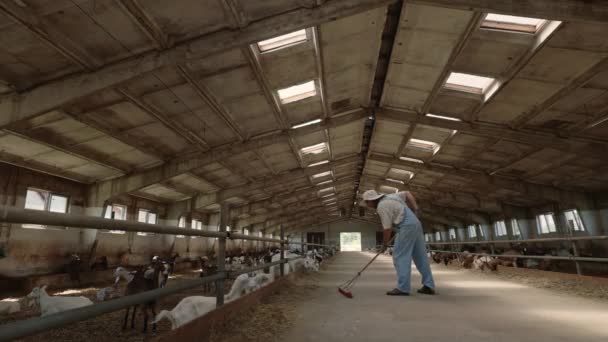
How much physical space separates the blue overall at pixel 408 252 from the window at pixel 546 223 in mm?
18919

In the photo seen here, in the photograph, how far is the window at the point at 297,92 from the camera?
10.1 metres

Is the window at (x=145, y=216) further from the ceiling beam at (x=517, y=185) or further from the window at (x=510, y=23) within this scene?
the window at (x=510, y=23)

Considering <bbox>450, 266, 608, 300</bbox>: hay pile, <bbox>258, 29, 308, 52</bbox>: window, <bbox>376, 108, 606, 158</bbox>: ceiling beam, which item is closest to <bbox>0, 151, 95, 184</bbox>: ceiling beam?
<bbox>258, 29, 308, 52</bbox>: window

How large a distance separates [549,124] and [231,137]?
951 centimetres

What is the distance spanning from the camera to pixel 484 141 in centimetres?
1288

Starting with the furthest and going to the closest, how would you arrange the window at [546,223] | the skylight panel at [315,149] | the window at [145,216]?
1. the window at [546,223]
2. the window at [145,216]
3. the skylight panel at [315,149]

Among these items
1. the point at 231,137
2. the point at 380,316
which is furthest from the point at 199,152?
the point at 380,316

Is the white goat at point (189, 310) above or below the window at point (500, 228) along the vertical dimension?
below

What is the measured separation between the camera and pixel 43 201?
40.0 feet

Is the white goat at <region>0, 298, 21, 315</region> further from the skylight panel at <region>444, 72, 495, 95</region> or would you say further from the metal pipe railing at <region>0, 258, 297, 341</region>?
the skylight panel at <region>444, 72, 495, 95</region>

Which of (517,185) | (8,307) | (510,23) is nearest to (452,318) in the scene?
(510,23)

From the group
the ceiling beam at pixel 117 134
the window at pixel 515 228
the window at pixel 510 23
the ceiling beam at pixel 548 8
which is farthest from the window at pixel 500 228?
the ceiling beam at pixel 117 134

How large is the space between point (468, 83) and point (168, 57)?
7.34 meters

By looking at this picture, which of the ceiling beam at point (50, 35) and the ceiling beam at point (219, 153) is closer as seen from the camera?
the ceiling beam at point (50, 35)
